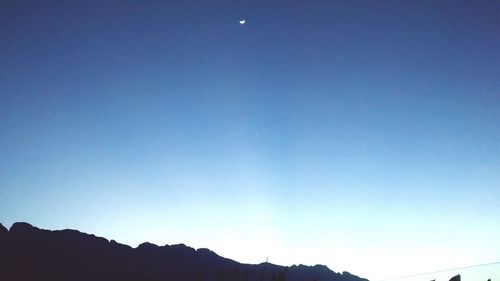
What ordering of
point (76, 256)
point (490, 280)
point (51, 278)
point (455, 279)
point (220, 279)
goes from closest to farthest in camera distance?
point (455, 279) < point (490, 280) < point (220, 279) < point (51, 278) < point (76, 256)

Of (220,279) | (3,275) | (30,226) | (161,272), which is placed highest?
(30,226)

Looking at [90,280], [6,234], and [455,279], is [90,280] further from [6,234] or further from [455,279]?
[455,279]

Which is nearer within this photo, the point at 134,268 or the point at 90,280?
the point at 90,280

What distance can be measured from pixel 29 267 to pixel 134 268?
188 feet

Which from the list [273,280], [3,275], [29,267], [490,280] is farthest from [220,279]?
[29,267]

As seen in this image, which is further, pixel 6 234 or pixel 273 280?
pixel 6 234

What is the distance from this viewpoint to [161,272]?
198250mm

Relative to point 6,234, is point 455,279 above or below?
below

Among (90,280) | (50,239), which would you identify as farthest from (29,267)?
(50,239)

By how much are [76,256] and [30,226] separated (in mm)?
33058

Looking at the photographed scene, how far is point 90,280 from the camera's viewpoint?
162 meters

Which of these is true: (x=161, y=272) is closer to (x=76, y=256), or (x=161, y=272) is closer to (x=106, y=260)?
(x=106, y=260)

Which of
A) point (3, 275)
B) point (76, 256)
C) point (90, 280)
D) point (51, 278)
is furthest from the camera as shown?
point (76, 256)

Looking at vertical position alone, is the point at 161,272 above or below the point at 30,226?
below
